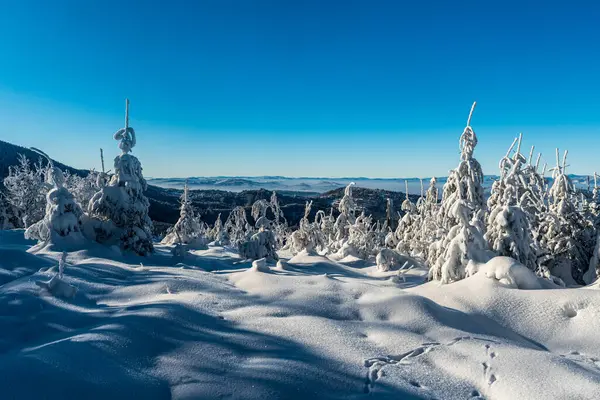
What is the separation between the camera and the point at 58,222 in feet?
45.2

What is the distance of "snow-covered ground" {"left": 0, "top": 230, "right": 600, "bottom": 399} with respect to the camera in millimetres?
3961

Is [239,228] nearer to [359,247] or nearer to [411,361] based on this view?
[359,247]

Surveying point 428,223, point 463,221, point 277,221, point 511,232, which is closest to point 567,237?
point 511,232

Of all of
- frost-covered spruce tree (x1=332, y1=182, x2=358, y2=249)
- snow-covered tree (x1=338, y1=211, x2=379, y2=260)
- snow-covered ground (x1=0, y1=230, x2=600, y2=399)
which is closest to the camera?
snow-covered ground (x1=0, y1=230, x2=600, y2=399)

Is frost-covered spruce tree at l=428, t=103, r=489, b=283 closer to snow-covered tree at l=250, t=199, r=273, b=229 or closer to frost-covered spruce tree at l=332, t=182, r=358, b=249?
snow-covered tree at l=250, t=199, r=273, b=229

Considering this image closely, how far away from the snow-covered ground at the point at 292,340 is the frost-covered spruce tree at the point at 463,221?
1198mm

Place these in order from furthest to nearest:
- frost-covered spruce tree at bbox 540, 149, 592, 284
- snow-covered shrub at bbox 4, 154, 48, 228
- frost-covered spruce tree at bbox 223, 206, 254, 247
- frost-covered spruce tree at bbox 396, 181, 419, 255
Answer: snow-covered shrub at bbox 4, 154, 48, 228 < frost-covered spruce tree at bbox 396, 181, 419, 255 < frost-covered spruce tree at bbox 223, 206, 254, 247 < frost-covered spruce tree at bbox 540, 149, 592, 284

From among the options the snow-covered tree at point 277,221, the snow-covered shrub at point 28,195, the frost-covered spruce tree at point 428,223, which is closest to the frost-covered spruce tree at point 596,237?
the frost-covered spruce tree at point 428,223

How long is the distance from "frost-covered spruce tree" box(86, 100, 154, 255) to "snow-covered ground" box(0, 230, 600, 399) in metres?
6.47

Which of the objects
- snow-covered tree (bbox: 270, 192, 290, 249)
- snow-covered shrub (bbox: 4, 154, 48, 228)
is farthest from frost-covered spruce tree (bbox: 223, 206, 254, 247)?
snow-covered shrub (bbox: 4, 154, 48, 228)

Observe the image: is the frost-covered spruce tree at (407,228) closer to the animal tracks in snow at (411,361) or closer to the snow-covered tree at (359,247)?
the snow-covered tree at (359,247)

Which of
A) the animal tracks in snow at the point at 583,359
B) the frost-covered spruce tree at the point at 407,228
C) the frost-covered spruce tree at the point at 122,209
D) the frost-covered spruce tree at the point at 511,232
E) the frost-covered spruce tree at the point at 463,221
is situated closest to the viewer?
the animal tracks in snow at the point at 583,359

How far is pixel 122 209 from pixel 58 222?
2.33 m

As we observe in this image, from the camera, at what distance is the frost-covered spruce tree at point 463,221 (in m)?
10.0
